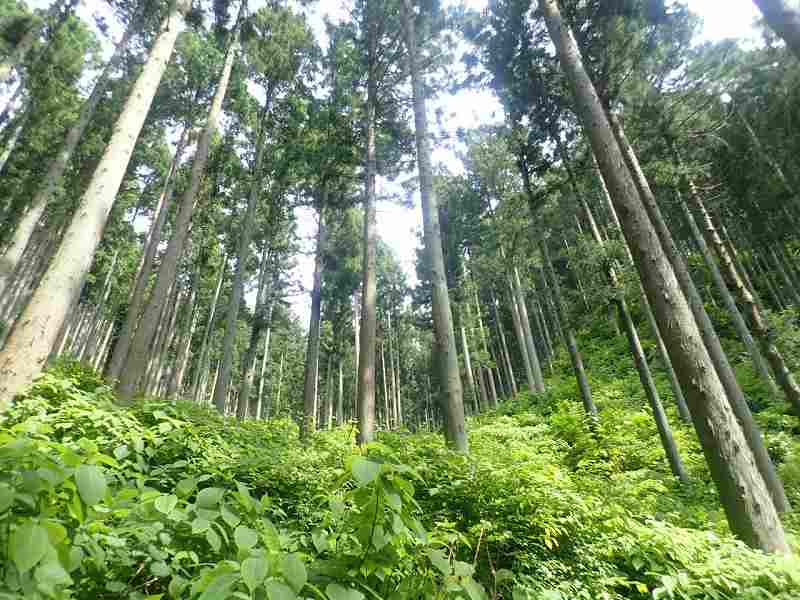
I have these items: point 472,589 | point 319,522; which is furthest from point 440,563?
point 319,522

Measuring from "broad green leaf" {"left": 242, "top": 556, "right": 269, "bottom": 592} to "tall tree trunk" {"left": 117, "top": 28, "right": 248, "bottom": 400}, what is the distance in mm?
8221

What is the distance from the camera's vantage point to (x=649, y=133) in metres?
10.8

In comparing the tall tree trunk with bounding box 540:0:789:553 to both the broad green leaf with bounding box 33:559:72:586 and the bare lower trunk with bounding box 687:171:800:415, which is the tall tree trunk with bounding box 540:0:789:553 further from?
the bare lower trunk with bounding box 687:171:800:415

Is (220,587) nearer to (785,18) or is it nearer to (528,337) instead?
(785,18)

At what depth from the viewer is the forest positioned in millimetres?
1431

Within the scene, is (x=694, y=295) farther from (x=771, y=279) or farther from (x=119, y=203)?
(x=119, y=203)

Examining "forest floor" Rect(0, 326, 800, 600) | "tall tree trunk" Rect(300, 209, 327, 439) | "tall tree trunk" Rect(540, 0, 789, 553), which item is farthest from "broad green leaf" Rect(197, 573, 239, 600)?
"tall tree trunk" Rect(300, 209, 327, 439)

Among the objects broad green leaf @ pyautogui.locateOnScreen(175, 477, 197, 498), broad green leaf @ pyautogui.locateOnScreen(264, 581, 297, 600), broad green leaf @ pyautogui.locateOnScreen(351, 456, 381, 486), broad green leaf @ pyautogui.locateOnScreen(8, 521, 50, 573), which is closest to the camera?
broad green leaf @ pyautogui.locateOnScreen(8, 521, 50, 573)

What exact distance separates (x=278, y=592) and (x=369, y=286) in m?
9.29

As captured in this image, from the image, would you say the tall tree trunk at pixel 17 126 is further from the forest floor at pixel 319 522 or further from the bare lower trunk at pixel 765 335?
the bare lower trunk at pixel 765 335

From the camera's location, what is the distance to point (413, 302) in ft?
98.9

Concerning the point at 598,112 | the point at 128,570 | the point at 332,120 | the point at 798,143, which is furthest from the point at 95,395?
the point at 798,143

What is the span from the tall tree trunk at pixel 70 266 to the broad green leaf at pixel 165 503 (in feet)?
13.1

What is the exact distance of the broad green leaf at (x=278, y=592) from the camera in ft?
2.88
